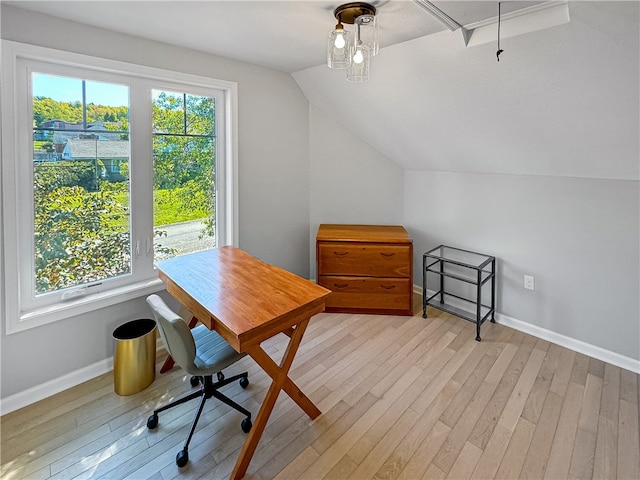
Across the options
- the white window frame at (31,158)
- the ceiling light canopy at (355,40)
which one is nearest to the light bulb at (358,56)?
the ceiling light canopy at (355,40)

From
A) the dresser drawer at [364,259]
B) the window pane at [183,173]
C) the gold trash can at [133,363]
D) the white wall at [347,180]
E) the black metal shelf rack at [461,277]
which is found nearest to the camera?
the gold trash can at [133,363]

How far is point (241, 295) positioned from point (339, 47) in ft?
4.30

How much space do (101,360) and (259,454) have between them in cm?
135

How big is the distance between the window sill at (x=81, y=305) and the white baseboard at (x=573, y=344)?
283cm

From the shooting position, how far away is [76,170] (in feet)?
7.41

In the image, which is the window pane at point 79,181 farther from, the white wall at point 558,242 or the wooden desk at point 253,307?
the white wall at point 558,242

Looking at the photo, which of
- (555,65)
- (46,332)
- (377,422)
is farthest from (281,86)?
(377,422)

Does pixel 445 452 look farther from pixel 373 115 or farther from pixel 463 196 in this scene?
pixel 373 115

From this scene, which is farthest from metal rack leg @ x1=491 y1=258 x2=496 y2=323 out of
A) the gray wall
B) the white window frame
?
the white window frame

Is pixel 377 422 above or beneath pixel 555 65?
beneath

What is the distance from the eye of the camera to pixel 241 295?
1870 millimetres

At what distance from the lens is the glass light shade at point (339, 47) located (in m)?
1.71

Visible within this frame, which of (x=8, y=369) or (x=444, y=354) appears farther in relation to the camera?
(x=444, y=354)

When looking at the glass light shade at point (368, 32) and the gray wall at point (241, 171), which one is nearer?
the glass light shade at point (368, 32)
